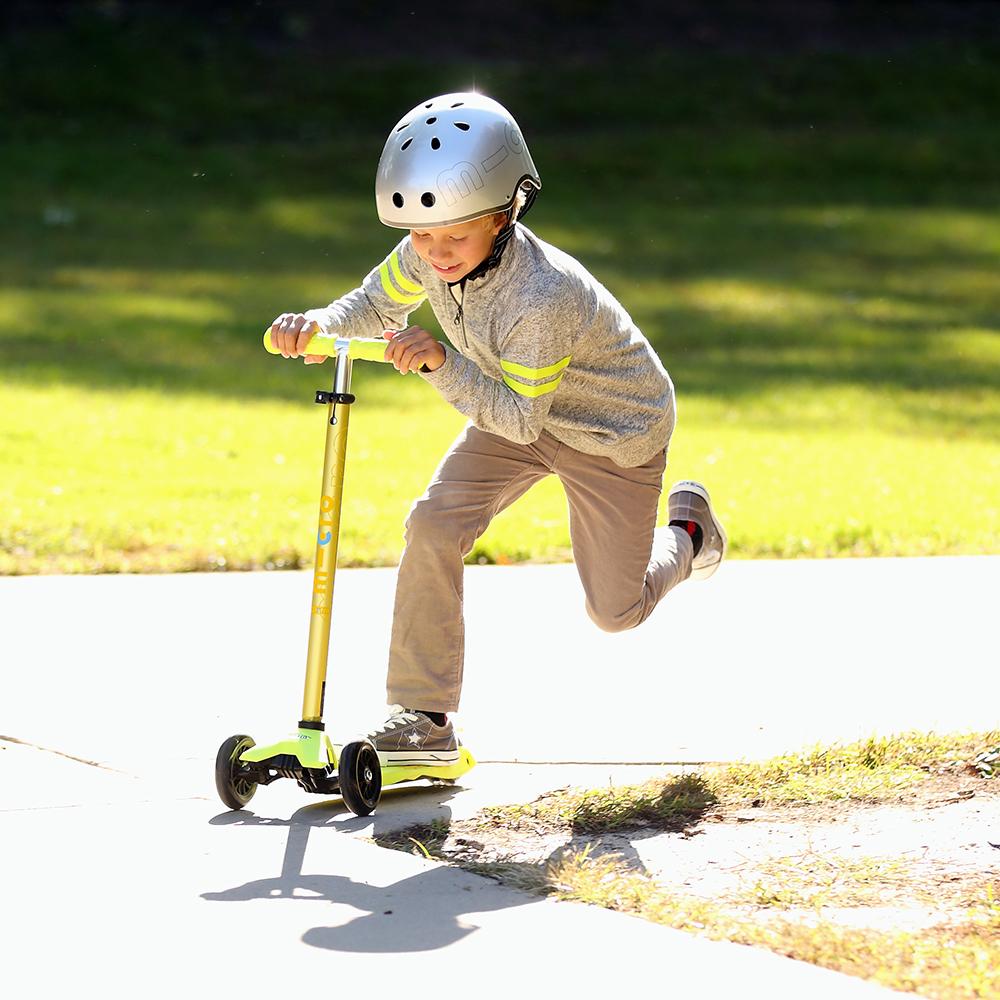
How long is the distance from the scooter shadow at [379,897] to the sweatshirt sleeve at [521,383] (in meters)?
1.00

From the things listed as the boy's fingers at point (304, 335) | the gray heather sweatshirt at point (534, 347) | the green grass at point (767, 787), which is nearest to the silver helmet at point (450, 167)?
the gray heather sweatshirt at point (534, 347)

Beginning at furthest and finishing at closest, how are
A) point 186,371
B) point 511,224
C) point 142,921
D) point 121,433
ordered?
point 186,371 → point 121,433 → point 511,224 → point 142,921

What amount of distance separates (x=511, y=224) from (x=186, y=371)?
25.6ft

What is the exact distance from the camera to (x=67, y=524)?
7.74m

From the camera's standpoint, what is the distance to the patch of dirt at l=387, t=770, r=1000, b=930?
12.1 feet

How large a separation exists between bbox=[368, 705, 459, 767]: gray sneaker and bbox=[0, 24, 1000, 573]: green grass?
8.91ft

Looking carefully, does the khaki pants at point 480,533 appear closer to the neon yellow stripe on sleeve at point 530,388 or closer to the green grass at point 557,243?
the neon yellow stripe on sleeve at point 530,388

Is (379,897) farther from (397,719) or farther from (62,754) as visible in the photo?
(62,754)

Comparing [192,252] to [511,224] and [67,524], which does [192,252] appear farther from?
[511,224]

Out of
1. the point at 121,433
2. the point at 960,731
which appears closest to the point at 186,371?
the point at 121,433

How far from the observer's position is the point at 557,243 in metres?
17.3

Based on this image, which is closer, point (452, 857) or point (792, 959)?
point (792, 959)

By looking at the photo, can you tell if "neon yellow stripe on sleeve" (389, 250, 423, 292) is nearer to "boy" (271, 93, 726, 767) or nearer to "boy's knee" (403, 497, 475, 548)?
"boy" (271, 93, 726, 767)

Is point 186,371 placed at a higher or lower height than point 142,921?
higher
